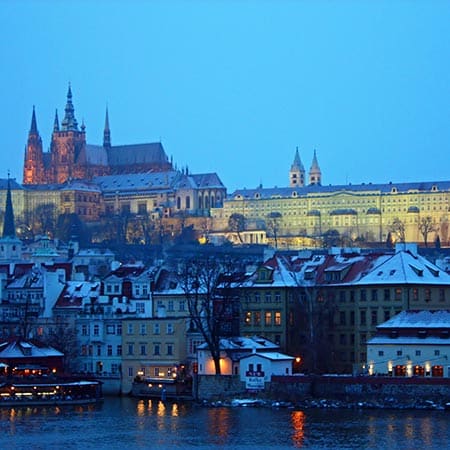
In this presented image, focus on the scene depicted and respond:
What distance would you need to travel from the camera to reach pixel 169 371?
69.9 metres

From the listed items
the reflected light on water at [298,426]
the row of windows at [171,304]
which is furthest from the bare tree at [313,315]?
the reflected light on water at [298,426]

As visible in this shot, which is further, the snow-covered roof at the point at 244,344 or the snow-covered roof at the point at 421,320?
the snow-covered roof at the point at 244,344

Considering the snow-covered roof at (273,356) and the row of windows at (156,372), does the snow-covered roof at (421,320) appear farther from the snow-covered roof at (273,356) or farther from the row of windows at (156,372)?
the row of windows at (156,372)

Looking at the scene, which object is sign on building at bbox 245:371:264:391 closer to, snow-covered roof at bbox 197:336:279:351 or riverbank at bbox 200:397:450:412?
riverbank at bbox 200:397:450:412

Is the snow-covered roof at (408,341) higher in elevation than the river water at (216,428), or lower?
higher

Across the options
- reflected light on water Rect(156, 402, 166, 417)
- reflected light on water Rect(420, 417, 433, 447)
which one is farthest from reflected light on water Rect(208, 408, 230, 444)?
reflected light on water Rect(420, 417, 433, 447)

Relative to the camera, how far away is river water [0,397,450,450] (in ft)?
170

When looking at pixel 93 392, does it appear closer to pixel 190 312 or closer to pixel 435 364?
pixel 190 312

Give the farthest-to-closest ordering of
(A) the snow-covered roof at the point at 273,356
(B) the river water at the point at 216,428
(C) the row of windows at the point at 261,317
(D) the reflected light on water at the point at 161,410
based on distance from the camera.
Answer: (C) the row of windows at the point at 261,317
(A) the snow-covered roof at the point at 273,356
(D) the reflected light on water at the point at 161,410
(B) the river water at the point at 216,428

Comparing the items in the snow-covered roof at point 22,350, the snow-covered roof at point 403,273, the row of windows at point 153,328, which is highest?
the snow-covered roof at point 403,273

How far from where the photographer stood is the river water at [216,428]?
51.9 m

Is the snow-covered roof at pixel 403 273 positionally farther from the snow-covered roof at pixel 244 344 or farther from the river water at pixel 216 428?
the river water at pixel 216 428

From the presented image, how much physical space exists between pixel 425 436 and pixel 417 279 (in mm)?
18505

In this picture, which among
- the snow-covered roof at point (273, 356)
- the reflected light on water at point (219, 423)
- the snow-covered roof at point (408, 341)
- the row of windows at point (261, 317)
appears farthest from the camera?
the row of windows at point (261, 317)
